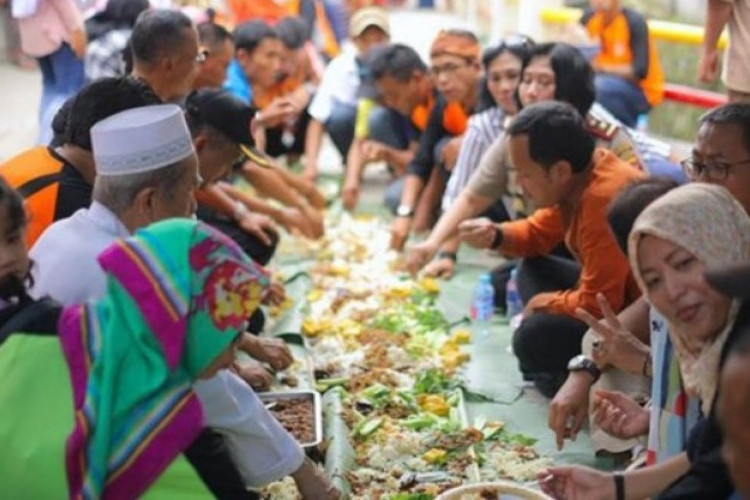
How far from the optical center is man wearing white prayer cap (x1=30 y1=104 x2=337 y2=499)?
265cm

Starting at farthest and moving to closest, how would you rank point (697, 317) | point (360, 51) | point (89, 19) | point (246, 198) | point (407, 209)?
point (360, 51) → point (89, 19) → point (407, 209) → point (246, 198) → point (697, 317)

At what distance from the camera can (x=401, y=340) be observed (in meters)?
4.68

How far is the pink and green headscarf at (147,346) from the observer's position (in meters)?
2.20

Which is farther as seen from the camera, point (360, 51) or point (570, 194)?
point (360, 51)

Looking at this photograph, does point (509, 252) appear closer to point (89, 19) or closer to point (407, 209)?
point (407, 209)

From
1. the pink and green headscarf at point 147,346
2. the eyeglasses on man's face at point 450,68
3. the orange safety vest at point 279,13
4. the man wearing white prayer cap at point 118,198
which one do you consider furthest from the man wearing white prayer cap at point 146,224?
the orange safety vest at point 279,13

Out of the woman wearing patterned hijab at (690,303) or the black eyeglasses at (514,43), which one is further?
the black eyeglasses at (514,43)

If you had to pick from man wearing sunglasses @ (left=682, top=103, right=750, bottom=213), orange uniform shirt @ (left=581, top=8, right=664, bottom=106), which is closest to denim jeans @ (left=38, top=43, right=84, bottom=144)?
orange uniform shirt @ (left=581, top=8, right=664, bottom=106)

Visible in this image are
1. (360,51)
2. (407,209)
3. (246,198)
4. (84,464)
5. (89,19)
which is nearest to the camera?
(84,464)

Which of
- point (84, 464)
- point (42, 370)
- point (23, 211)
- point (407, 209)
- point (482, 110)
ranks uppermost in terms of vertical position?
point (23, 211)

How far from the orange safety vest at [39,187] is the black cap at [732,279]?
A: 81.7 inches

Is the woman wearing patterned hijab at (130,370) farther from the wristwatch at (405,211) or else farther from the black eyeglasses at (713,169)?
the wristwatch at (405,211)

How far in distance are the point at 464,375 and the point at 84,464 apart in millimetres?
2351

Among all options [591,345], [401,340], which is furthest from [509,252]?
[591,345]
